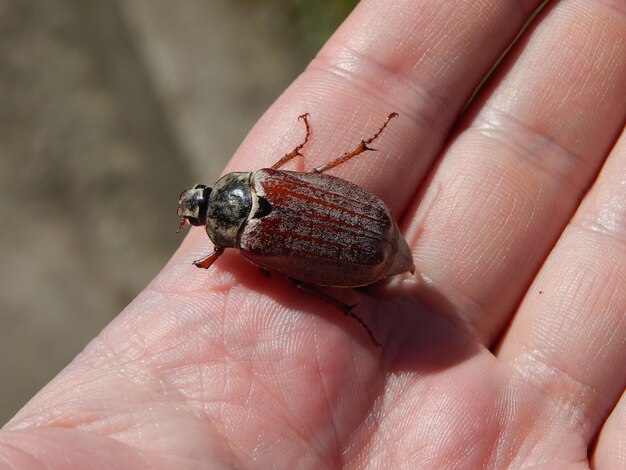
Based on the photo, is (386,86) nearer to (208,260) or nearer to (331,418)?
(208,260)

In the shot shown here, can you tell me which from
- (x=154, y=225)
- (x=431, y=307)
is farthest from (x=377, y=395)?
Result: (x=154, y=225)

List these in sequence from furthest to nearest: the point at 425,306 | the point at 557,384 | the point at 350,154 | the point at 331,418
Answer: the point at 350,154, the point at 425,306, the point at 557,384, the point at 331,418

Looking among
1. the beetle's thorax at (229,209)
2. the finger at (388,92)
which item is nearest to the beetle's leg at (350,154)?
the finger at (388,92)

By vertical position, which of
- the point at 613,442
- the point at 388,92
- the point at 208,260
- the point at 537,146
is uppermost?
the point at 388,92

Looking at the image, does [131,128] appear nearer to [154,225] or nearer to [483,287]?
[154,225]

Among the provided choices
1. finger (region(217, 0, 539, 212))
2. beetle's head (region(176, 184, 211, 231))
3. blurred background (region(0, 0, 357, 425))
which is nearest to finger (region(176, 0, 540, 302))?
finger (region(217, 0, 539, 212))

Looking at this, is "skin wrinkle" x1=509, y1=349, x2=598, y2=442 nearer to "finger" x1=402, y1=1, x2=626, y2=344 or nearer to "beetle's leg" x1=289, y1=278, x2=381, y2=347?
"finger" x1=402, y1=1, x2=626, y2=344

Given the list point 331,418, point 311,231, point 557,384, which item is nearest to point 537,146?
point 557,384
